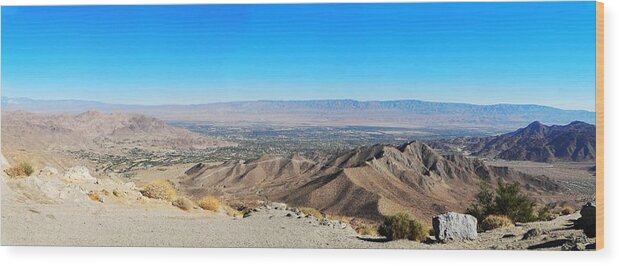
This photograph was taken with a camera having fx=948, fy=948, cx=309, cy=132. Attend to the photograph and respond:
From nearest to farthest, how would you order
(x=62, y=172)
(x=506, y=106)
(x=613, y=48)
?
(x=613, y=48)
(x=506, y=106)
(x=62, y=172)

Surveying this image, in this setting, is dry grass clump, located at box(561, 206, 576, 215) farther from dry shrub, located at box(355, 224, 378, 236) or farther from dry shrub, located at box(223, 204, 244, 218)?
dry shrub, located at box(223, 204, 244, 218)

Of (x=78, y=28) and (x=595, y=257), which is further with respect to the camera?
(x=78, y=28)

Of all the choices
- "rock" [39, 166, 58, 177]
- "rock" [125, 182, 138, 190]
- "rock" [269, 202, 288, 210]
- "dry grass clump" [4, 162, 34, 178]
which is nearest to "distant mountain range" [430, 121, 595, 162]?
"rock" [269, 202, 288, 210]

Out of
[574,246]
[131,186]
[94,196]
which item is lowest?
[574,246]

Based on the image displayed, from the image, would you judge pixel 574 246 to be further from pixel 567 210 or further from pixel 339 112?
pixel 339 112

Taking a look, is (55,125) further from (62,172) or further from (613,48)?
(613,48)

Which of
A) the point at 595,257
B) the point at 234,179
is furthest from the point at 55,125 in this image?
the point at 595,257

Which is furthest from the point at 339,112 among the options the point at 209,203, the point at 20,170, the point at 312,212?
the point at 20,170
